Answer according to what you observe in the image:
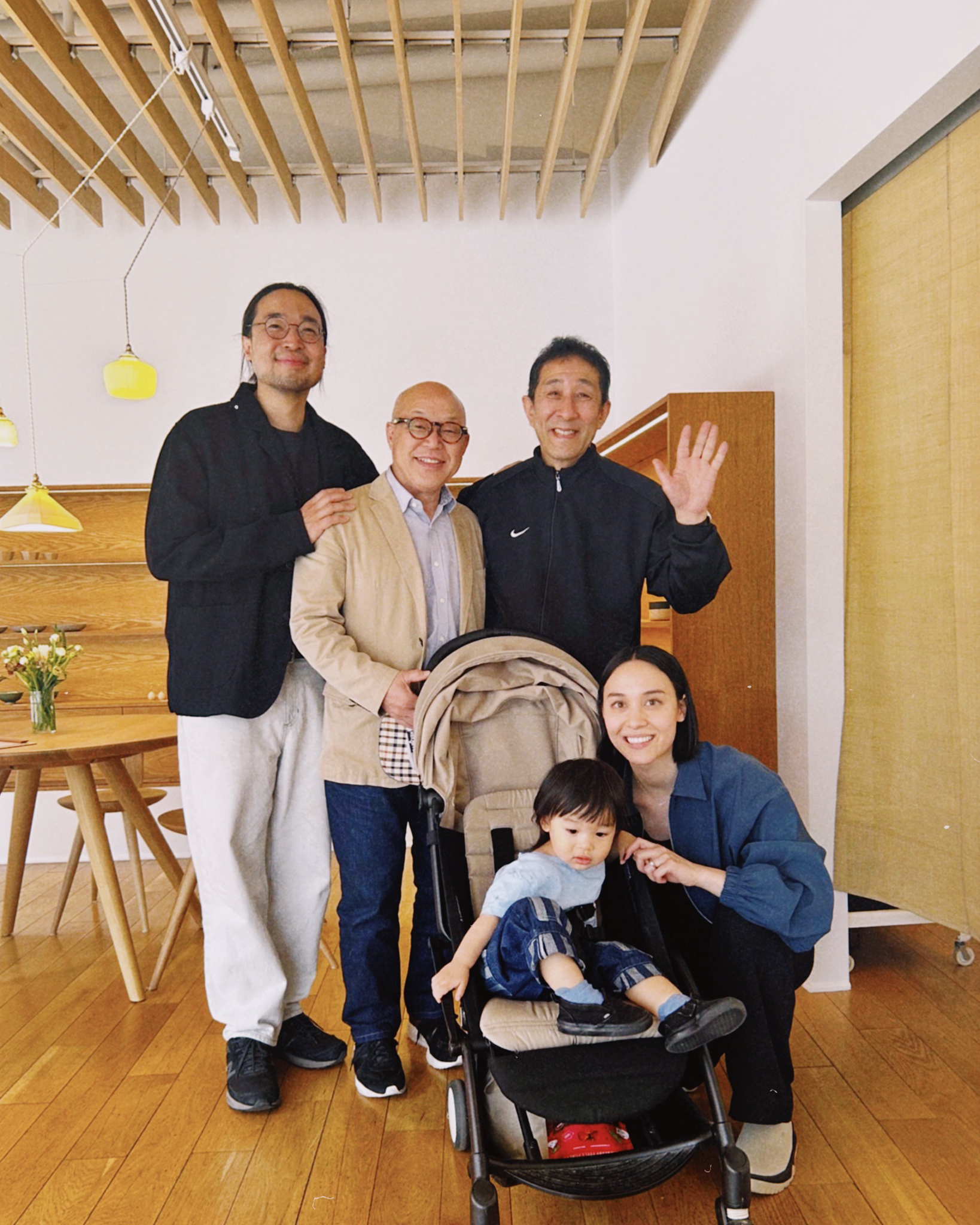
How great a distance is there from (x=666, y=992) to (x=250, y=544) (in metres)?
1.41

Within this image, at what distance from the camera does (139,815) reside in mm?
3525

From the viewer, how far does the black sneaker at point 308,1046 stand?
2.55m

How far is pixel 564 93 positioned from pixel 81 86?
1957mm

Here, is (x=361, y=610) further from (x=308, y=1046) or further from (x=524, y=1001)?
(x=308, y=1046)

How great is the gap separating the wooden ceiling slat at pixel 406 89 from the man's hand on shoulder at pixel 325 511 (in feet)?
6.41

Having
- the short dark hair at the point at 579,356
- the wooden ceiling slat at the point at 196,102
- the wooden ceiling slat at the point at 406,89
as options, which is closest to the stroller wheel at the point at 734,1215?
the short dark hair at the point at 579,356

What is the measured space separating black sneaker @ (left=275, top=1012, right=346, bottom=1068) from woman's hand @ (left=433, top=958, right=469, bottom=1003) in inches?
34.2

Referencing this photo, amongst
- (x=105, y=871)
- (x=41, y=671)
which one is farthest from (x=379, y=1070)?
(x=41, y=671)

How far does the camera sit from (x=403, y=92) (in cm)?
395

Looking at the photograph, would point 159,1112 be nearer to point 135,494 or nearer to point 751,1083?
point 751,1083

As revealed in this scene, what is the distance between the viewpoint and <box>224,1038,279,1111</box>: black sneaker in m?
2.33

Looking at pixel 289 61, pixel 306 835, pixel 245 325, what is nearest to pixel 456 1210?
pixel 306 835

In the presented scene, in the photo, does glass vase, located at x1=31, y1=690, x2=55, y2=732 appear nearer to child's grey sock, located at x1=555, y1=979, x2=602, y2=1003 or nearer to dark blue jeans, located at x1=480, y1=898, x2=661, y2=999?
dark blue jeans, located at x1=480, y1=898, x2=661, y2=999

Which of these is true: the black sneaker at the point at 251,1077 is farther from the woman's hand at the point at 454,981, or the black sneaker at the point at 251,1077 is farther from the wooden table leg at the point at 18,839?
the wooden table leg at the point at 18,839
